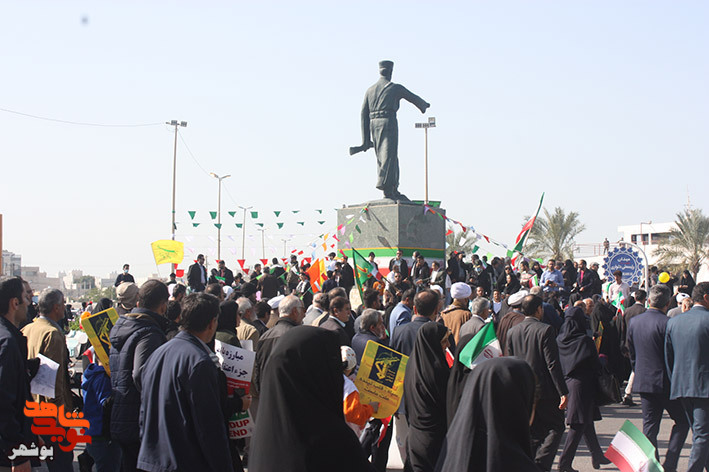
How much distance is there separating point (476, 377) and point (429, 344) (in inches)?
83.0

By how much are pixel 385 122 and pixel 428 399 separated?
48.6 feet

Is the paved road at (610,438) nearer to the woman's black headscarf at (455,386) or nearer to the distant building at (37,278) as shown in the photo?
the woman's black headscarf at (455,386)

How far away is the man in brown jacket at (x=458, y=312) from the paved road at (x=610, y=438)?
1.32 metres

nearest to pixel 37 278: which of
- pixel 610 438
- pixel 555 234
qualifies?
pixel 555 234

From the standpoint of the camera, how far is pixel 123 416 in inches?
201

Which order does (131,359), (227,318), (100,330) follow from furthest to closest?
(227,318), (100,330), (131,359)

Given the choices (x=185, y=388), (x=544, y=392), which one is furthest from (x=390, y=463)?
(x=185, y=388)

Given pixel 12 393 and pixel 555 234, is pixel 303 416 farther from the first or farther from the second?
pixel 555 234

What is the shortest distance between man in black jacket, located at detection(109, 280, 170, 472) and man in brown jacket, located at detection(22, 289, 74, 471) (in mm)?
820

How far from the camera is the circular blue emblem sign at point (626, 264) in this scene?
1722 cm

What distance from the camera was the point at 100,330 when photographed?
19.8ft

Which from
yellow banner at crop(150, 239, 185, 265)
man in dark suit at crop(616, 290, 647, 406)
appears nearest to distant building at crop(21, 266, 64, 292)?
yellow banner at crop(150, 239, 185, 265)

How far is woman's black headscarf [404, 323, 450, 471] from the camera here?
5.29 metres

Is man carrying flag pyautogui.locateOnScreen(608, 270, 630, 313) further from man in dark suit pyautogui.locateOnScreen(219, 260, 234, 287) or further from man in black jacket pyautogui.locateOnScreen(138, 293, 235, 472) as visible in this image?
man in black jacket pyautogui.locateOnScreen(138, 293, 235, 472)
